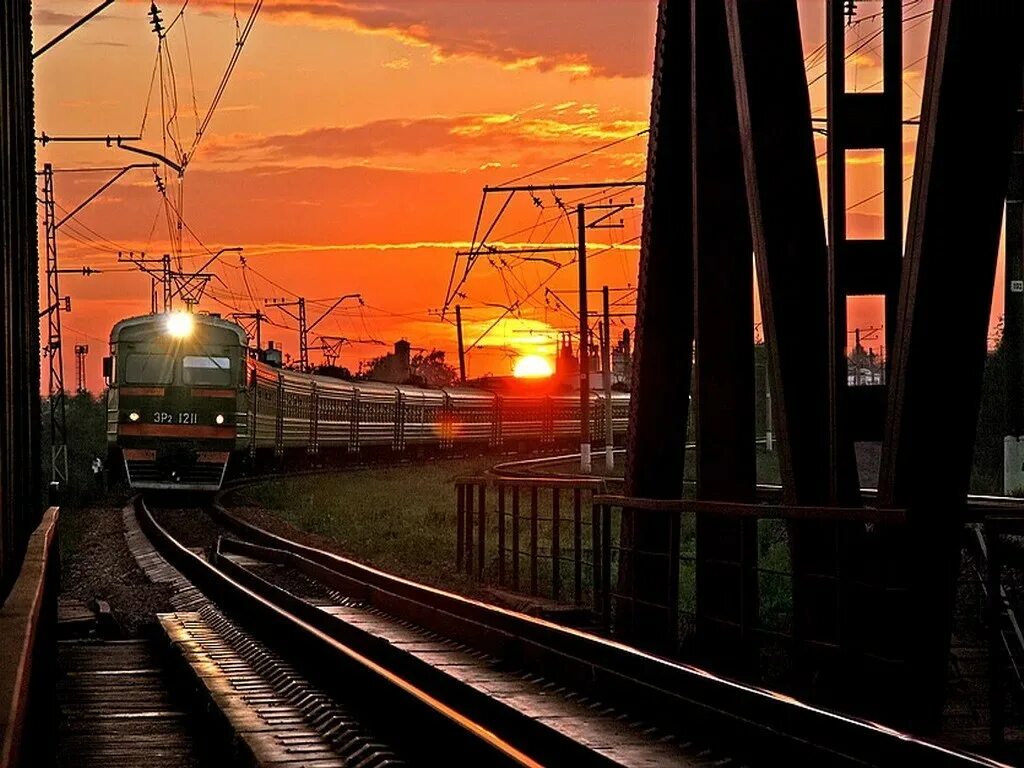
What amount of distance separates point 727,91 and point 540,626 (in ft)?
11.0

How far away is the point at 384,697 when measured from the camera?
26.2 feet

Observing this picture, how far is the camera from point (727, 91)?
942cm

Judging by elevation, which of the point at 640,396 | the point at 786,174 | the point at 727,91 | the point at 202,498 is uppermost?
the point at 727,91

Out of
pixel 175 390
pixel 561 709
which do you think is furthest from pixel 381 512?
pixel 561 709

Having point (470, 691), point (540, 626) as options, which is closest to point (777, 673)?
point (540, 626)

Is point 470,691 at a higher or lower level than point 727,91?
lower

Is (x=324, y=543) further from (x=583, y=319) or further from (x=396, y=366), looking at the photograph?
(x=396, y=366)

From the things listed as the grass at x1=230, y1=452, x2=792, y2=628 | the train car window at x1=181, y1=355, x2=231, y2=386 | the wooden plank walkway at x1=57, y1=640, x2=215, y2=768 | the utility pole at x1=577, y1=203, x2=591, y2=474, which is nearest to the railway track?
the wooden plank walkway at x1=57, y1=640, x2=215, y2=768

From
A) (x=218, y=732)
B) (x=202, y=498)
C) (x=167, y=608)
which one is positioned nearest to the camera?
(x=218, y=732)

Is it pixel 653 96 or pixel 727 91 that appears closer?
pixel 727 91

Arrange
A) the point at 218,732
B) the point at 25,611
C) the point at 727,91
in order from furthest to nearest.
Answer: the point at 727,91 → the point at 218,732 → the point at 25,611

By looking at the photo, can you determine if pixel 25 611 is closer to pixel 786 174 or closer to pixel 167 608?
pixel 786 174

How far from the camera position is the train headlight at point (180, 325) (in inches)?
1300

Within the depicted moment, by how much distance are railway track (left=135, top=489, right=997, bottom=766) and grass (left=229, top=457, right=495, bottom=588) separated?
496 centimetres
